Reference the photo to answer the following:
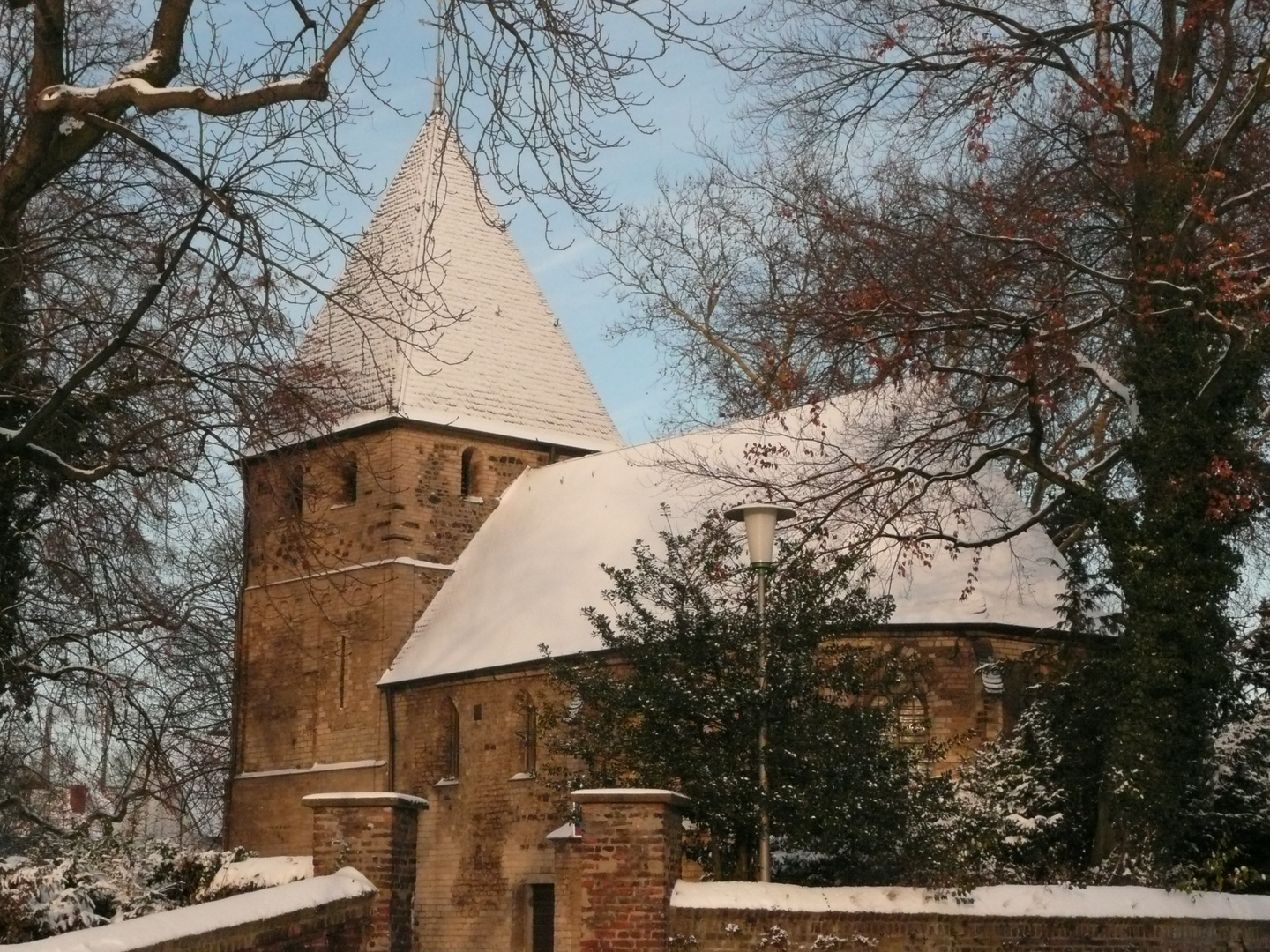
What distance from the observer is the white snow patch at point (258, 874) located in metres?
12.9

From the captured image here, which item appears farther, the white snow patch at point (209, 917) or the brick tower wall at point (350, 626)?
the brick tower wall at point (350, 626)

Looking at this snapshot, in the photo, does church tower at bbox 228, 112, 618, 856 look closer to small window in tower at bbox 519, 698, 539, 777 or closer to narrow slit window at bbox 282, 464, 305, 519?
small window in tower at bbox 519, 698, 539, 777

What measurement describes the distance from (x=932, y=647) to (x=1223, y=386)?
751 cm

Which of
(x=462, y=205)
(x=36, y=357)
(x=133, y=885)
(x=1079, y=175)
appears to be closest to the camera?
(x=133, y=885)

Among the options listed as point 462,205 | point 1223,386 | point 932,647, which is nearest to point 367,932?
point 1223,386

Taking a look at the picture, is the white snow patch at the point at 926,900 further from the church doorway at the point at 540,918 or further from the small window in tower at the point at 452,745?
the small window in tower at the point at 452,745

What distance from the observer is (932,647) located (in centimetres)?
2234

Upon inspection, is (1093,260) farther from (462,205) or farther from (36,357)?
(462,205)

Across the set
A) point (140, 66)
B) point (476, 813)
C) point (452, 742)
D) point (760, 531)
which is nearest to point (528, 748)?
point (476, 813)

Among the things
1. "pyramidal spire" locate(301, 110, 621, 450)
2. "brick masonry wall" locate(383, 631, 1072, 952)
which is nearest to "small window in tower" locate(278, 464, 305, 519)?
"brick masonry wall" locate(383, 631, 1072, 952)

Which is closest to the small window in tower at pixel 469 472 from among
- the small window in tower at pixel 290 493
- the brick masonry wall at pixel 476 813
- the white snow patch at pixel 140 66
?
the brick masonry wall at pixel 476 813

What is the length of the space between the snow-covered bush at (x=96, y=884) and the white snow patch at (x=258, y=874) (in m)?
0.23

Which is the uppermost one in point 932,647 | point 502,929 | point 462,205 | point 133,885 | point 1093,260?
point 462,205

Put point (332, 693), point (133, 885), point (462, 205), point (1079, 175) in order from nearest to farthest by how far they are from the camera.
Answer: point (133, 885) < point (1079, 175) < point (332, 693) < point (462, 205)
